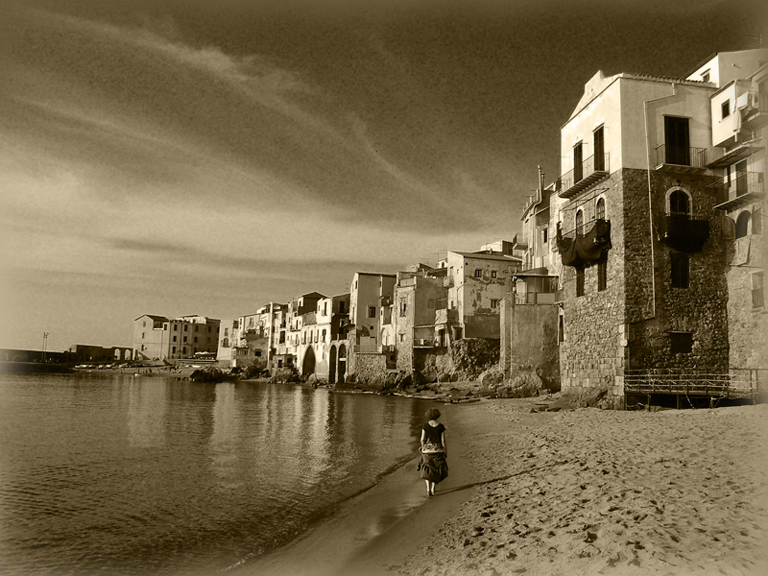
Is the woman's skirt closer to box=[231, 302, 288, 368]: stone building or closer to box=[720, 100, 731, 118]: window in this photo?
box=[720, 100, 731, 118]: window

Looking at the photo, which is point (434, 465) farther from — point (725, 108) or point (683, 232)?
point (725, 108)

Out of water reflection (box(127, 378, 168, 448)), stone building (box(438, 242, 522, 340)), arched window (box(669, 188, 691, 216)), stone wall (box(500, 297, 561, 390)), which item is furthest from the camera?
stone building (box(438, 242, 522, 340))

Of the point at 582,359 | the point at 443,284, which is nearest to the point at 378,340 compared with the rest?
the point at 443,284

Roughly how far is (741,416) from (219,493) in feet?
42.6

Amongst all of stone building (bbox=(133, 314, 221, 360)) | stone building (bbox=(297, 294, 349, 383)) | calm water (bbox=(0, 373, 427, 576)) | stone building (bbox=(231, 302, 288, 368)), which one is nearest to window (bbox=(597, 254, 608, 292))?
calm water (bbox=(0, 373, 427, 576))

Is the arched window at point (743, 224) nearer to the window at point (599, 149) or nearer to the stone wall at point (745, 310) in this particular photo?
the stone wall at point (745, 310)

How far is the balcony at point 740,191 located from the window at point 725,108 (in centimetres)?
233

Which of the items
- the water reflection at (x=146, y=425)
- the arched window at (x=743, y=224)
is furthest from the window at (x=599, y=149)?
the water reflection at (x=146, y=425)

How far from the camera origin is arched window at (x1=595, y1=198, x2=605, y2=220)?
2286 centimetres

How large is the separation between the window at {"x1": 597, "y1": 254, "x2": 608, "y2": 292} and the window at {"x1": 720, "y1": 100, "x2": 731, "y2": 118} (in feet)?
22.8

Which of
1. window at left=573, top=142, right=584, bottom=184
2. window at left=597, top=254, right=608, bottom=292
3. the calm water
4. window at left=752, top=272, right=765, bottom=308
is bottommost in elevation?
the calm water

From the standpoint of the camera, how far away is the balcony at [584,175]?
73.6 feet

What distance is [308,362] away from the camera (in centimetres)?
8338

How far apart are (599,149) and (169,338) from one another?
117741mm
